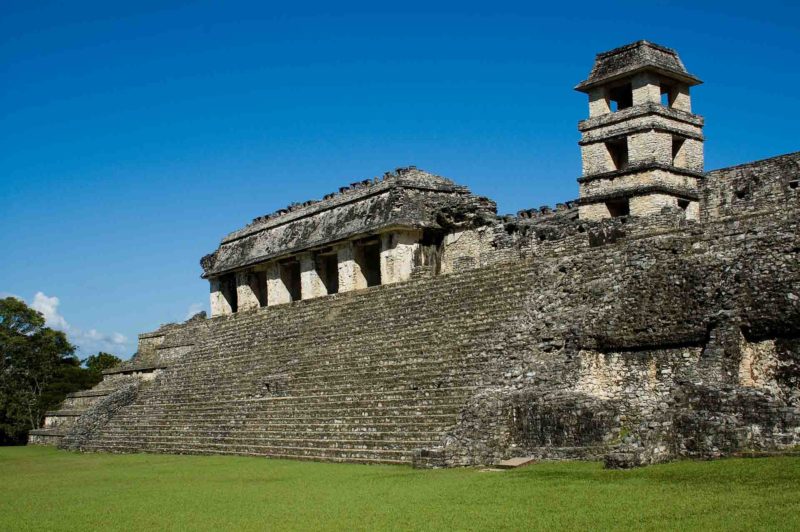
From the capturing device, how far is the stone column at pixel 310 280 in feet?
88.6

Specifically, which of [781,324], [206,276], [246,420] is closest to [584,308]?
[781,324]

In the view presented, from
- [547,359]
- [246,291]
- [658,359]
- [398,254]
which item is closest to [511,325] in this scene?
[547,359]

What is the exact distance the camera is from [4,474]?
17.8m

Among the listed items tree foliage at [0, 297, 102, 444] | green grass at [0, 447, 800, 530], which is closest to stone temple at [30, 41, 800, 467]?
green grass at [0, 447, 800, 530]

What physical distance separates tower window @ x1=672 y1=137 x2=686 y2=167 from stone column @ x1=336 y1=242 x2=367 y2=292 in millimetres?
9305

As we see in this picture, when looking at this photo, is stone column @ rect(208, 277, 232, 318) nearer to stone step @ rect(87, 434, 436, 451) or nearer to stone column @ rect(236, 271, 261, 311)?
stone column @ rect(236, 271, 261, 311)

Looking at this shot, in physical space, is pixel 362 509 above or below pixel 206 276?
below

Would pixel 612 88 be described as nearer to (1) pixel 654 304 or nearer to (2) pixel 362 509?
(1) pixel 654 304

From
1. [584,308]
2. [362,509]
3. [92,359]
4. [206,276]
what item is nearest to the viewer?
[362,509]

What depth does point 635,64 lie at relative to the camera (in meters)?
25.2

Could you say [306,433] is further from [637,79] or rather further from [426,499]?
[637,79]

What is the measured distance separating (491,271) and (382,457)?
5.66 metres

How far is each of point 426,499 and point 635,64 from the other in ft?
59.2

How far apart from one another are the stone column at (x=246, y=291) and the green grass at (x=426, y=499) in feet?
49.7
